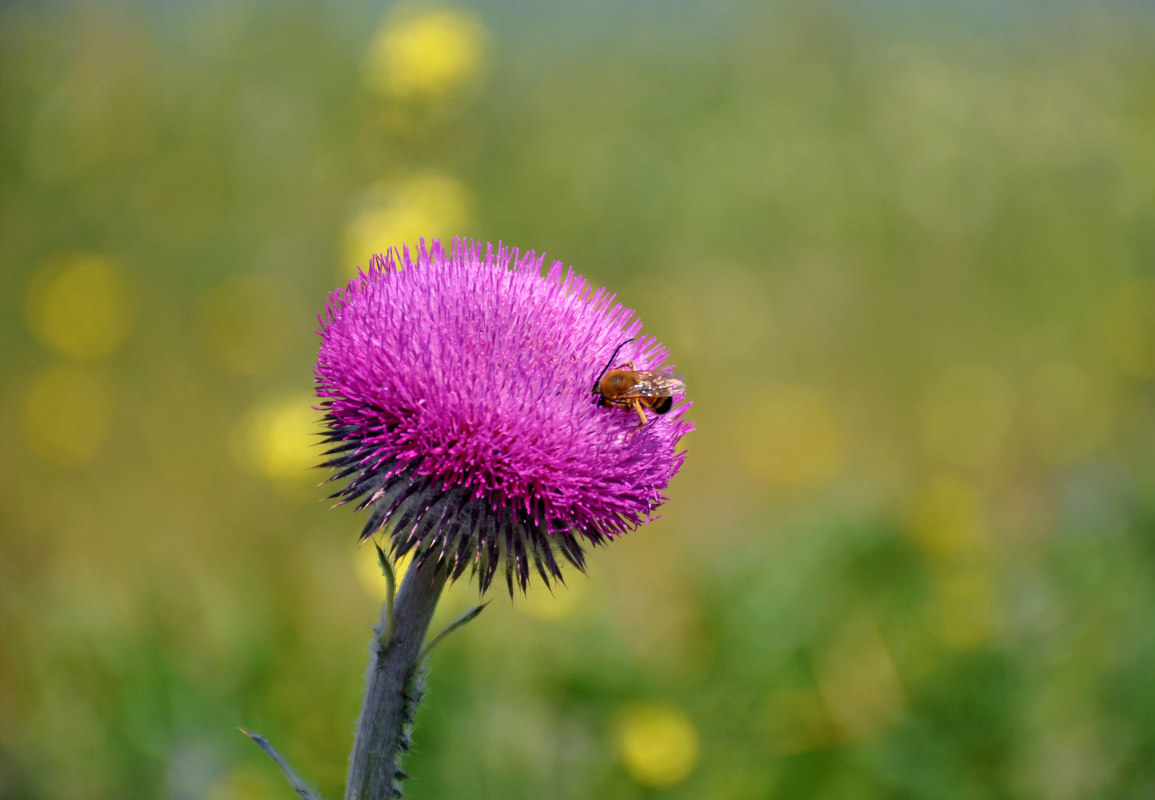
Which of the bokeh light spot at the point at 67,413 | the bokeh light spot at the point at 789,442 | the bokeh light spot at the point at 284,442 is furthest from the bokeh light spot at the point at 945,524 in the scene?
the bokeh light spot at the point at 67,413

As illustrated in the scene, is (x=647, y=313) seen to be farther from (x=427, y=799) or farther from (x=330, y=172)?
(x=427, y=799)

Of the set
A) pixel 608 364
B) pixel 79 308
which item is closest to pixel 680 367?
pixel 79 308

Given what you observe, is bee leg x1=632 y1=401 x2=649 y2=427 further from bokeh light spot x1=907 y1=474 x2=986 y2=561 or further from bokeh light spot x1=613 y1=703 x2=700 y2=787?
bokeh light spot x1=907 y1=474 x2=986 y2=561

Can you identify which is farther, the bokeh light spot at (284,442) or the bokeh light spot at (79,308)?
the bokeh light spot at (79,308)

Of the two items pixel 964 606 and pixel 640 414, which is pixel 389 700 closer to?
pixel 640 414

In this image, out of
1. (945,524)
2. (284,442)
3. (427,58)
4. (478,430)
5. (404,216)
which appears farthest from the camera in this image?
(945,524)

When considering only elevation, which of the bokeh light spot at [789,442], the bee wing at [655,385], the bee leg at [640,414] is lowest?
the bee leg at [640,414]

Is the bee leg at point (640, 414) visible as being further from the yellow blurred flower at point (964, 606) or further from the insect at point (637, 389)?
the yellow blurred flower at point (964, 606)

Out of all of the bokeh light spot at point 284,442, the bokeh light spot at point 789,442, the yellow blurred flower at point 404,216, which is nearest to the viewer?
the bokeh light spot at point 284,442
